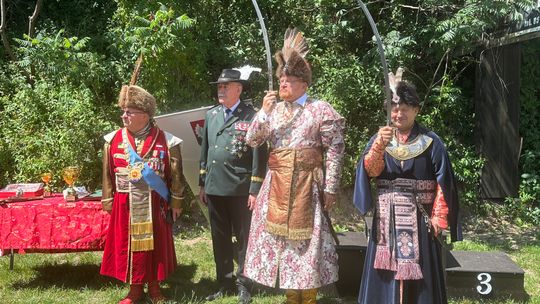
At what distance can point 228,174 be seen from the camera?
169 inches

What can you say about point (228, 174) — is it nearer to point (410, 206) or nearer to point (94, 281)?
point (410, 206)

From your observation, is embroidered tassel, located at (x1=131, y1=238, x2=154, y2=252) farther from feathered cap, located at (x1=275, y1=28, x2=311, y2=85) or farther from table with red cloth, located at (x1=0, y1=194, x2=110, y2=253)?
feathered cap, located at (x1=275, y1=28, x2=311, y2=85)

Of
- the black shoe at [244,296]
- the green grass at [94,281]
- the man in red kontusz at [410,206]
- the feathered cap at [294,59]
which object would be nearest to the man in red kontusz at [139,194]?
the green grass at [94,281]

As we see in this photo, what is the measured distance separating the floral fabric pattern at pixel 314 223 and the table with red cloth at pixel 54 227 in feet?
4.76

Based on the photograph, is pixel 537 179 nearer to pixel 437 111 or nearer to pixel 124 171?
pixel 437 111

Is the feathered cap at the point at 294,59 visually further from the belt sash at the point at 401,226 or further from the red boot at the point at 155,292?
the red boot at the point at 155,292

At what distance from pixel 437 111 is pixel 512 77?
118cm

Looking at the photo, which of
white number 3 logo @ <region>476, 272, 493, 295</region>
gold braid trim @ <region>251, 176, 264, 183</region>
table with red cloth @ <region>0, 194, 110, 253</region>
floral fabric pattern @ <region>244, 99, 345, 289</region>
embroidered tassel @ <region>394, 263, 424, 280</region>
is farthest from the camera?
table with red cloth @ <region>0, 194, 110, 253</region>

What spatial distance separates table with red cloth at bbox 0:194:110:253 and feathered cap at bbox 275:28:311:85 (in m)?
1.94

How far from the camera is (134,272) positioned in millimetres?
4129

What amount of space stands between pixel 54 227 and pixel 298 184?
2.11 meters

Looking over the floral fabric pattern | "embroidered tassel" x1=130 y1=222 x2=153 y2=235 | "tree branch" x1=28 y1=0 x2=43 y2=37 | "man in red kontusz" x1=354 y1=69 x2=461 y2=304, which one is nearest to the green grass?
"embroidered tassel" x1=130 y1=222 x2=153 y2=235

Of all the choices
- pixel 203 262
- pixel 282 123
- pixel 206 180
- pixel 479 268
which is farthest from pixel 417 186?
pixel 203 262

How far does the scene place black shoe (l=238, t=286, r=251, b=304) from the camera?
14.0 feet
